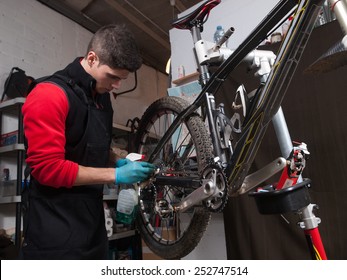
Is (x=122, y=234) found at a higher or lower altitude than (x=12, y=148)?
lower

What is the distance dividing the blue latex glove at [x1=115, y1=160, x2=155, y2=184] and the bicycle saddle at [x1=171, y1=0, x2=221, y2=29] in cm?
61

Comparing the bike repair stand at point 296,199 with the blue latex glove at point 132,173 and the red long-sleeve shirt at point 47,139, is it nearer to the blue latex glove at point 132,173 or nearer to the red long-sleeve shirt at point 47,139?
the blue latex glove at point 132,173

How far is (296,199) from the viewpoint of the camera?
0.74 metres

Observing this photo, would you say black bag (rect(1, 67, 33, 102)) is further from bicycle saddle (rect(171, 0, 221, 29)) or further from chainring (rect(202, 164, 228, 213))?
chainring (rect(202, 164, 228, 213))

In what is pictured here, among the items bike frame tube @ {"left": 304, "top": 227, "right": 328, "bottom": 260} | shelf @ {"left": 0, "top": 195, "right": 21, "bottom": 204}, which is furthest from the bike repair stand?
shelf @ {"left": 0, "top": 195, "right": 21, "bottom": 204}

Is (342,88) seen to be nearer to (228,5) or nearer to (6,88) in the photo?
(228,5)

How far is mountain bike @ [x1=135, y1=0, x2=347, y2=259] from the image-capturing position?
76 centimetres

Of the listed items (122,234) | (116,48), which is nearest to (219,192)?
(116,48)

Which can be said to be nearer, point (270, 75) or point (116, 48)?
point (270, 75)

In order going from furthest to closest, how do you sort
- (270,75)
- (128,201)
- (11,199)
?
1. (11,199)
2. (128,201)
3. (270,75)

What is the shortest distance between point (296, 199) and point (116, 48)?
734 mm

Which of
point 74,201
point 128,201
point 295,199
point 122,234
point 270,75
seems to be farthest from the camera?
point 122,234

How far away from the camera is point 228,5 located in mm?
1723

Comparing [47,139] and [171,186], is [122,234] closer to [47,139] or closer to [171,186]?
[171,186]
